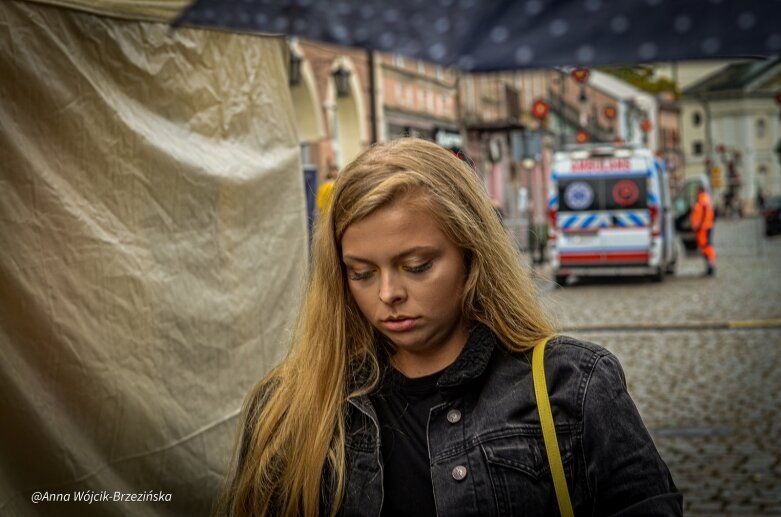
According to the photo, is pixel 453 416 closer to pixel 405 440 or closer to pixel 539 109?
pixel 405 440

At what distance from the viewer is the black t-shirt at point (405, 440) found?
2295mm

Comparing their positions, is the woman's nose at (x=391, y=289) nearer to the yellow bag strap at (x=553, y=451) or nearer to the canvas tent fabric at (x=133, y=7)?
the yellow bag strap at (x=553, y=451)

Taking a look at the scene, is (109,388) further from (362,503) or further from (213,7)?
(362,503)

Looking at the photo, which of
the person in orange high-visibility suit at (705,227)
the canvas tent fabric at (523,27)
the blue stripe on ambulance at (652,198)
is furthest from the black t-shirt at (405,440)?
the person in orange high-visibility suit at (705,227)

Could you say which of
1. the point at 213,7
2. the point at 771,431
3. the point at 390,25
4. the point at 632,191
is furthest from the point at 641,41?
the point at 632,191

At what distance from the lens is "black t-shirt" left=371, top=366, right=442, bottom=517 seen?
229 centimetres

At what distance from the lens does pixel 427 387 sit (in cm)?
238

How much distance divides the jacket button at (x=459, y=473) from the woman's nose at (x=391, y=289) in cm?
36

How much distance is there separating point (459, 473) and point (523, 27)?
1.30 metres

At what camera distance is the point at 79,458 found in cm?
332

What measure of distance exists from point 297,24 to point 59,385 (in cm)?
128

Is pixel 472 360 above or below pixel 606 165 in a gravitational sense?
below

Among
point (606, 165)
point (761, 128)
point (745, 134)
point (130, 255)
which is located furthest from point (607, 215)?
point (761, 128)

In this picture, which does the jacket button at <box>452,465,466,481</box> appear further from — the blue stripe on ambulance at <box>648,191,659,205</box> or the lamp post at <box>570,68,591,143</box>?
Result: the blue stripe on ambulance at <box>648,191,659,205</box>
